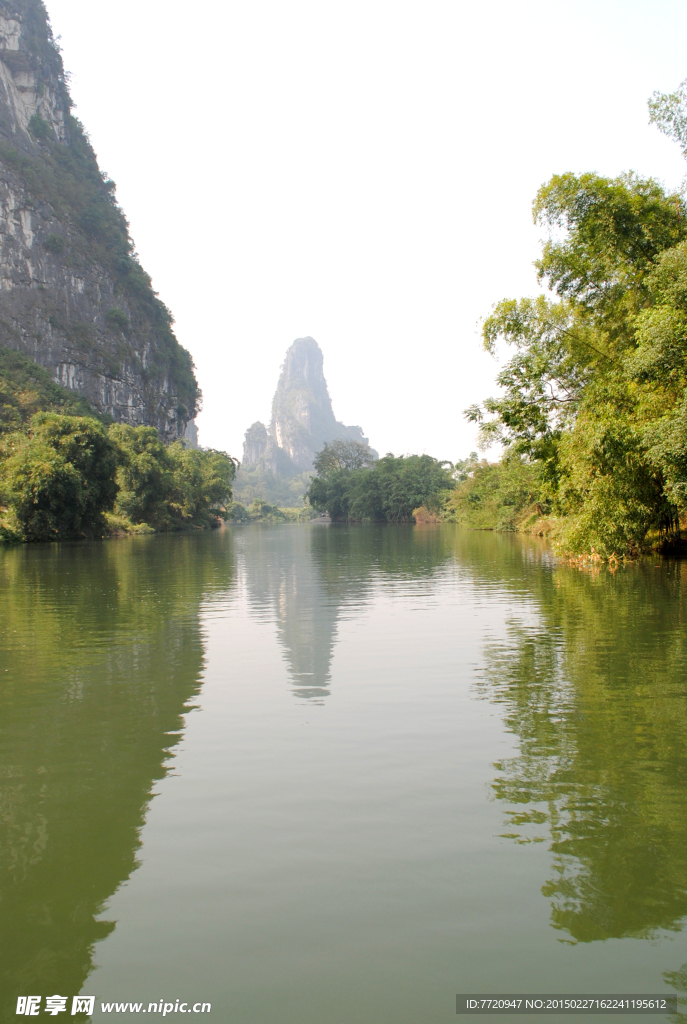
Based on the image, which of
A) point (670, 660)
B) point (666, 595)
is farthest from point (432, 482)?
point (670, 660)

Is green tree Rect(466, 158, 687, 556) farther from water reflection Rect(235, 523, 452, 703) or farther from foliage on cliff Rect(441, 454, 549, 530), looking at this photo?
foliage on cliff Rect(441, 454, 549, 530)

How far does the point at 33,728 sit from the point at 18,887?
133 inches

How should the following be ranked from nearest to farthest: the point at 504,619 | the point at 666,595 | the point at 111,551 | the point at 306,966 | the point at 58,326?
the point at 306,966, the point at 504,619, the point at 666,595, the point at 111,551, the point at 58,326

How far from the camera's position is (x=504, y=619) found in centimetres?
1425

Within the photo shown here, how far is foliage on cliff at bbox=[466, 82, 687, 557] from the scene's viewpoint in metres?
20.2

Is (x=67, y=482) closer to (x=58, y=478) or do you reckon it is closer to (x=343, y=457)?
(x=58, y=478)

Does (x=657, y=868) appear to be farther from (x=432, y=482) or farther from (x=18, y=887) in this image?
(x=432, y=482)

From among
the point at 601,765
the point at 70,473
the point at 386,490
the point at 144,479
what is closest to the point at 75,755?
the point at 601,765

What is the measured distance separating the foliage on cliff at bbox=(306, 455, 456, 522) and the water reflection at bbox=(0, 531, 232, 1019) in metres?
83.9

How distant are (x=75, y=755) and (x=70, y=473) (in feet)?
138

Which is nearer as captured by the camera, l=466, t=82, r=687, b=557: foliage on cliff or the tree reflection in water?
the tree reflection in water

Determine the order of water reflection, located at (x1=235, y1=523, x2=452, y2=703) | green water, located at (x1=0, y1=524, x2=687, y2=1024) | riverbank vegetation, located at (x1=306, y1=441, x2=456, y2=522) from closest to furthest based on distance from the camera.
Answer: green water, located at (x1=0, y1=524, x2=687, y2=1024) → water reflection, located at (x1=235, y1=523, x2=452, y2=703) → riverbank vegetation, located at (x1=306, y1=441, x2=456, y2=522)

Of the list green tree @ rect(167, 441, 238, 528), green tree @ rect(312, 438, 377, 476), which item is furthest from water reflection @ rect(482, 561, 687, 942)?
green tree @ rect(312, 438, 377, 476)

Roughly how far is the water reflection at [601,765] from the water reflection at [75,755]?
8.90ft
